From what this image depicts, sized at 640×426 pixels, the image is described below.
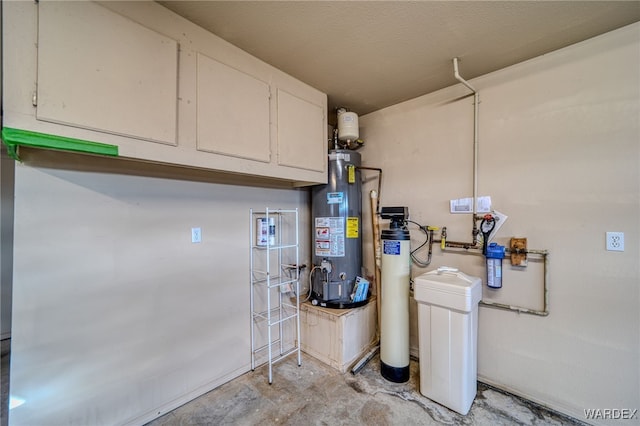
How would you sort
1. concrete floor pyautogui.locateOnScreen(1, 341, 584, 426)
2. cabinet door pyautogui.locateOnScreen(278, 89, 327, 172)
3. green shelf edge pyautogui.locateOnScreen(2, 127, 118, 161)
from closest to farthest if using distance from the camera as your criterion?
green shelf edge pyautogui.locateOnScreen(2, 127, 118, 161) < concrete floor pyautogui.locateOnScreen(1, 341, 584, 426) < cabinet door pyautogui.locateOnScreen(278, 89, 327, 172)

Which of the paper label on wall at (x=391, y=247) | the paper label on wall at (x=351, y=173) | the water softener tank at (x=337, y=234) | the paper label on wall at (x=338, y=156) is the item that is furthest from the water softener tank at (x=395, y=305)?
the paper label on wall at (x=338, y=156)

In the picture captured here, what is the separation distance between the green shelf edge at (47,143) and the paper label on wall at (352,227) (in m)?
1.88

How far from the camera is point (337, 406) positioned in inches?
73.5

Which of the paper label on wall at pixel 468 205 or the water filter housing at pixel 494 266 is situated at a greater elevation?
the paper label on wall at pixel 468 205

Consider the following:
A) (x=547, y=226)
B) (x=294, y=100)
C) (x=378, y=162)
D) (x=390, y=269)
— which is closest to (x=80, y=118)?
(x=294, y=100)

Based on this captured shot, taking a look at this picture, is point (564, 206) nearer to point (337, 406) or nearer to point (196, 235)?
point (337, 406)

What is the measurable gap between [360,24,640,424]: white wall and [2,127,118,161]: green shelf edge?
100 inches

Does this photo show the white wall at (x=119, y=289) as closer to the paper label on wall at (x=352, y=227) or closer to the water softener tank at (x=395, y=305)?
the paper label on wall at (x=352, y=227)

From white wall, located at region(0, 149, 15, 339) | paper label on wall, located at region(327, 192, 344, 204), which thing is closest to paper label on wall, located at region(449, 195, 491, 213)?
paper label on wall, located at region(327, 192, 344, 204)

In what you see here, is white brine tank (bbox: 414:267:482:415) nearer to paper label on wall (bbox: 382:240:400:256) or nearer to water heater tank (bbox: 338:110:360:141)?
paper label on wall (bbox: 382:240:400:256)

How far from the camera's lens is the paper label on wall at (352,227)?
256cm

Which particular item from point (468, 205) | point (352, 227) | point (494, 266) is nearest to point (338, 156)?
point (352, 227)

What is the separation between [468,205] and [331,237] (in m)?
1.26

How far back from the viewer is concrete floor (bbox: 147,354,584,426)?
1736mm
